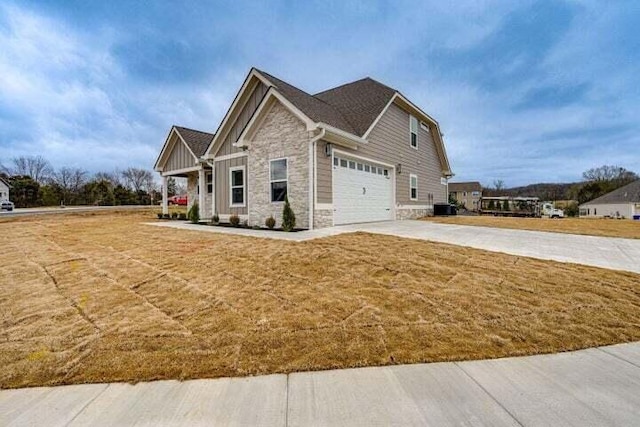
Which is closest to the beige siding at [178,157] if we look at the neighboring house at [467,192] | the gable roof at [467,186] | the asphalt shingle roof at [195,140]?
the asphalt shingle roof at [195,140]

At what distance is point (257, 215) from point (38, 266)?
6.67 m

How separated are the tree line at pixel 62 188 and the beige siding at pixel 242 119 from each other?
108 ft

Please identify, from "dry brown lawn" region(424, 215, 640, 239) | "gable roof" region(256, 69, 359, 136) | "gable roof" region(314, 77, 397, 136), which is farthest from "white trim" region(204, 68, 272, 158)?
"dry brown lawn" region(424, 215, 640, 239)

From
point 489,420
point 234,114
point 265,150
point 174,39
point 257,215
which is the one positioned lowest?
point 489,420

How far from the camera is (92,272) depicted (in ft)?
18.1

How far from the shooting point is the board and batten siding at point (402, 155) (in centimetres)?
1209

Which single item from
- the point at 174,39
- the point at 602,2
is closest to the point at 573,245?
the point at 602,2

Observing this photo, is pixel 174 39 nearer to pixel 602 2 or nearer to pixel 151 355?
pixel 151 355

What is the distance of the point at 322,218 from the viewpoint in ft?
33.2

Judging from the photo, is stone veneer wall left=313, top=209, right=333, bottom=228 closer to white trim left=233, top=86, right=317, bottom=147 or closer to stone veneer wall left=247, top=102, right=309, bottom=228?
stone veneer wall left=247, top=102, right=309, bottom=228

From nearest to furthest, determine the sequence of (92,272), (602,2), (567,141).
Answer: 1. (92,272)
2. (602,2)
3. (567,141)

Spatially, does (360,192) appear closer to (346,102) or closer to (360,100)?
(360,100)

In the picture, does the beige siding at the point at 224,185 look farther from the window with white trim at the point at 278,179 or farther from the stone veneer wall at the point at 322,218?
the stone veneer wall at the point at 322,218

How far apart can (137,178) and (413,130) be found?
59235 millimetres
